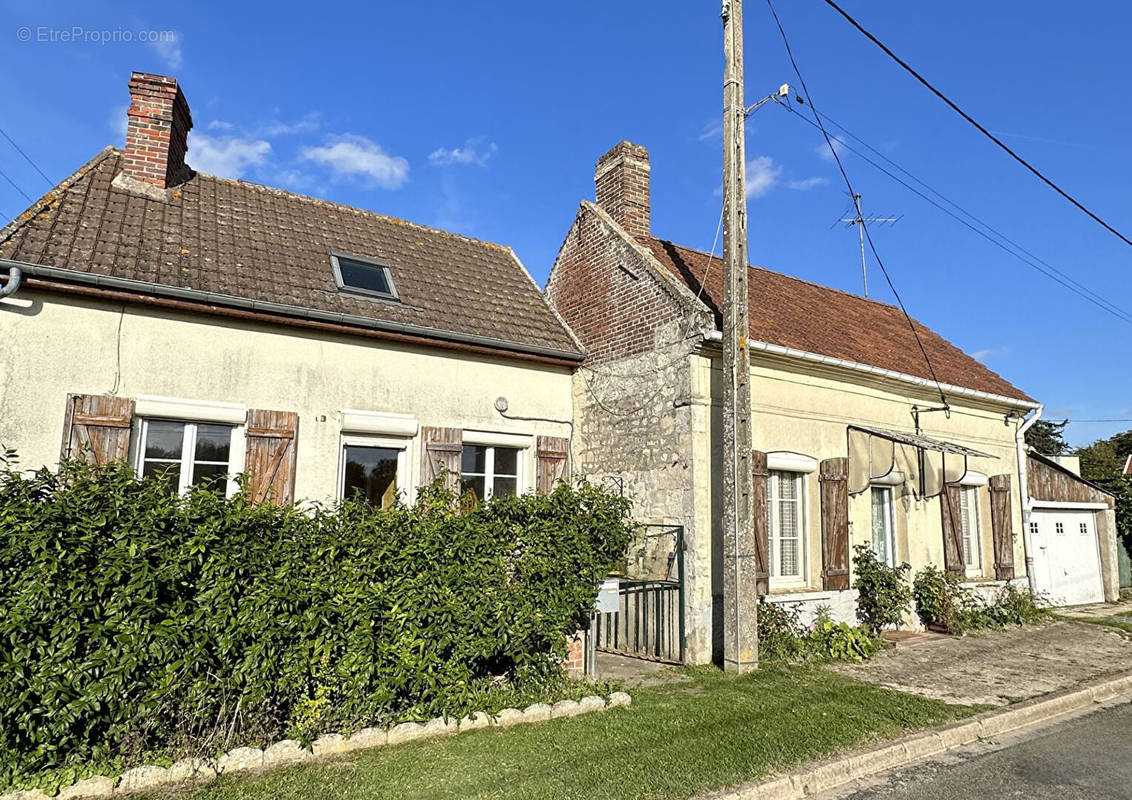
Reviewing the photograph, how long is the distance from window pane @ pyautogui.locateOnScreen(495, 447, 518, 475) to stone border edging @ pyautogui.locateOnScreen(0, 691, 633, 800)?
3809 mm

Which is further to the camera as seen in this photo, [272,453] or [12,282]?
[272,453]

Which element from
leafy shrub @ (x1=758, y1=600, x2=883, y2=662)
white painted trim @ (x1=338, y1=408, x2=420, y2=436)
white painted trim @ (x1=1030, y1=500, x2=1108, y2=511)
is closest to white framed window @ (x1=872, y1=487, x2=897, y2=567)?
leafy shrub @ (x1=758, y1=600, x2=883, y2=662)

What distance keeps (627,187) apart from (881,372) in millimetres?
4888

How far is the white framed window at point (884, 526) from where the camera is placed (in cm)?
1100

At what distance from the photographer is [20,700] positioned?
160 inches

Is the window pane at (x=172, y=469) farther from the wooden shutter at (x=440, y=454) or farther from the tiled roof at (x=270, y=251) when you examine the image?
the wooden shutter at (x=440, y=454)

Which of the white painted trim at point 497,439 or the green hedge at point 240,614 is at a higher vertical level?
the white painted trim at point 497,439

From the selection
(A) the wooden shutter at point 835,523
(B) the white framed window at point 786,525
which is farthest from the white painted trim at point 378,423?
(A) the wooden shutter at point 835,523

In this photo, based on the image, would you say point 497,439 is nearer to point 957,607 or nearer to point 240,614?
point 240,614

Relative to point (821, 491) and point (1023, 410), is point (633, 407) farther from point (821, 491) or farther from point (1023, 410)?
point (1023, 410)

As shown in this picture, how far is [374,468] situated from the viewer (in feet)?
28.4

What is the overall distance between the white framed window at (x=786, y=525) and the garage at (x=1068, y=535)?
644cm

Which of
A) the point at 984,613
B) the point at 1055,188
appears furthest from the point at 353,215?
the point at 984,613

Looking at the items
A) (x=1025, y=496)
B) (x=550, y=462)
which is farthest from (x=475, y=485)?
(x=1025, y=496)
